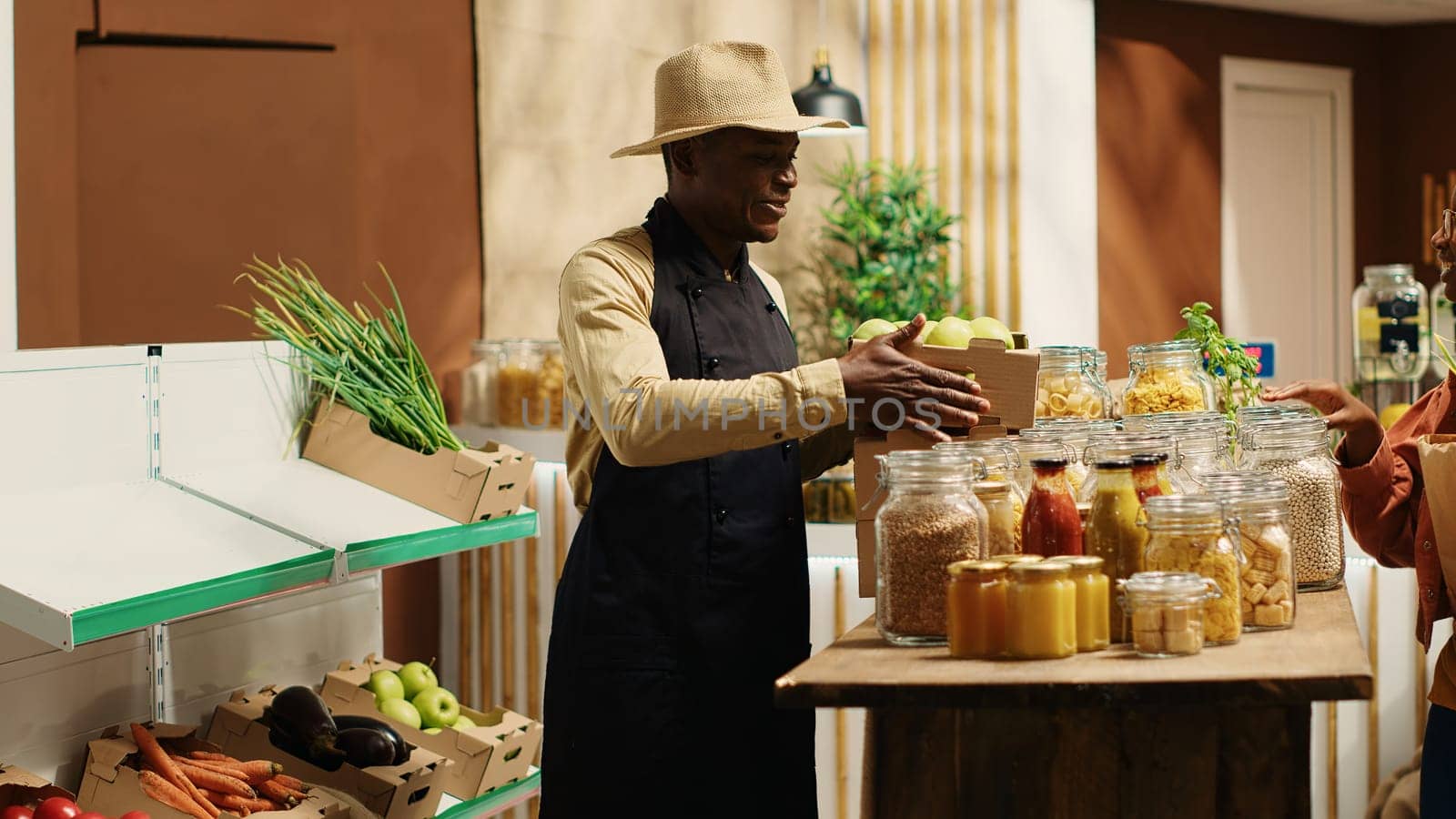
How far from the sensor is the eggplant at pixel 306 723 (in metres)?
2.73

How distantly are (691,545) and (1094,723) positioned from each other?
797mm

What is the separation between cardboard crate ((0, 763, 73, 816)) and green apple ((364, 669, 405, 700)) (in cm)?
73

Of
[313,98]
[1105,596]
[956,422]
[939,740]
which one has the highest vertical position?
[313,98]

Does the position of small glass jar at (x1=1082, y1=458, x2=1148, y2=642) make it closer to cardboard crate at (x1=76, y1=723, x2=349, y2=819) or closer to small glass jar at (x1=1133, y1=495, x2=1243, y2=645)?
small glass jar at (x1=1133, y1=495, x2=1243, y2=645)

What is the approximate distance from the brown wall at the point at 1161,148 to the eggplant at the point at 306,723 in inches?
189

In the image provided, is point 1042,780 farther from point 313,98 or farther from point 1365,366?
point 313,98

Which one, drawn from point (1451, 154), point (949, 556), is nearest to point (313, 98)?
point (949, 556)

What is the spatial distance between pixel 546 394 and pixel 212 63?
1.43 meters

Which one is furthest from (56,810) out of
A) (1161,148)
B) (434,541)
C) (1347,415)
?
(1161,148)

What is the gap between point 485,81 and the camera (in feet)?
16.8

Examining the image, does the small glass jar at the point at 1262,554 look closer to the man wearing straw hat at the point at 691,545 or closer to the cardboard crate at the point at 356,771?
the man wearing straw hat at the point at 691,545

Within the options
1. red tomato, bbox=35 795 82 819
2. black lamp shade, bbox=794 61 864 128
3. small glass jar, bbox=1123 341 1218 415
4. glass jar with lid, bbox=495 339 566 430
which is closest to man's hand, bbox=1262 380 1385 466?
small glass jar, bbox=1123 341 1218 415

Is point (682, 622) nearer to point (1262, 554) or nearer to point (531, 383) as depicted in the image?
point (1262, 554)

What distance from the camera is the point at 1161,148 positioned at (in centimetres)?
718
